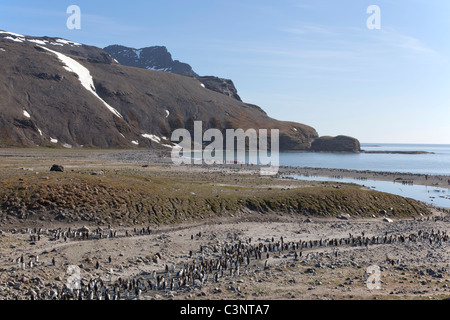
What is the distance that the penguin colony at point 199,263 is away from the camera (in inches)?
796

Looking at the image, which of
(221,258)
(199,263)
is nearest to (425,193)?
(221,258)

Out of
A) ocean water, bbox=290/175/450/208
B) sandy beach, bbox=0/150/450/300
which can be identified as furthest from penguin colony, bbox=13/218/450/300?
ocean water, bbox=290/175/450/208

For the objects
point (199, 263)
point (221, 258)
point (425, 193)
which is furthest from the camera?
point (425, 193)

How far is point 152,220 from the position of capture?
1522 inches

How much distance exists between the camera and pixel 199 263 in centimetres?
2619

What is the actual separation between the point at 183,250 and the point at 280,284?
33.6ft

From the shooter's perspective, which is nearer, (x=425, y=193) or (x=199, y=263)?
(x=199, y=263)

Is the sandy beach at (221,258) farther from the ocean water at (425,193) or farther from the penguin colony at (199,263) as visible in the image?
the ocean water at (425,193)

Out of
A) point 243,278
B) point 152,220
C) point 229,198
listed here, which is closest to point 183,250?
point 243,278

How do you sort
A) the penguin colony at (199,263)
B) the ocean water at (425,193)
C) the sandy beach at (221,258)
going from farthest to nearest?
the ocean water at (425,193) → the sandy beach at (221,258) → the penguin colony at (199,263)

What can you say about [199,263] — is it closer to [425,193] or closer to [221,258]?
[221,258]

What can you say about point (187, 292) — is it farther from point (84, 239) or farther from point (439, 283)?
→ point (439, 283)

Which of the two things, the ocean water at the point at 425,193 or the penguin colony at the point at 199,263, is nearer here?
the penguin colony at the point at 199,263

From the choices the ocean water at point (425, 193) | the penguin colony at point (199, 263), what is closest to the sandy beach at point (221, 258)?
the penguin colony at point (199, 263)
